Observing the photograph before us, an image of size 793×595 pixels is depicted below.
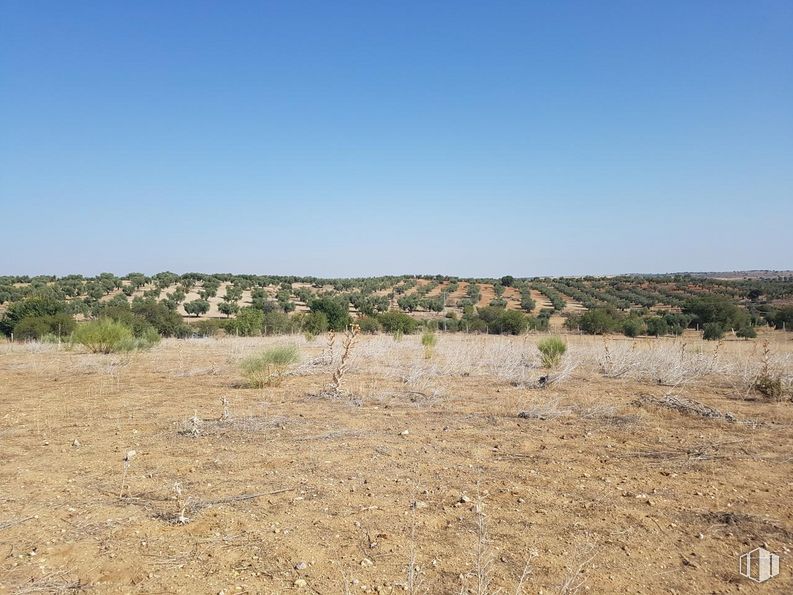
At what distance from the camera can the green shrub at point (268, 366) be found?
9266 millimetres

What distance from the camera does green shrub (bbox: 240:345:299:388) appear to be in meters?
9.27

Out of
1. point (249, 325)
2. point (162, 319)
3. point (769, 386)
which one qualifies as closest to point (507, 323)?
point (249, 325)

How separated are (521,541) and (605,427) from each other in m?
3.57

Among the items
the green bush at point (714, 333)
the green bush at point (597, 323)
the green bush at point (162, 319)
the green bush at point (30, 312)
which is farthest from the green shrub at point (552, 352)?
the green bush at point (30, 312)

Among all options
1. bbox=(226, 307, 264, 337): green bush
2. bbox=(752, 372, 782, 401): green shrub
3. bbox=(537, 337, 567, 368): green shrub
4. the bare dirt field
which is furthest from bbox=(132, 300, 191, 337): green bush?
bbox=(752, 372, 782, 401): green shrub

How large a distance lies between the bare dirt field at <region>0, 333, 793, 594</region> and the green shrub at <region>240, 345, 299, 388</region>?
770 millimetres

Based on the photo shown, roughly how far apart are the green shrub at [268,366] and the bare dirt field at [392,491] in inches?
30.3

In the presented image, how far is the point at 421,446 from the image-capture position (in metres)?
5.40

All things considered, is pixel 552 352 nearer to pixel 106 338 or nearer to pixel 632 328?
pixel 106 338

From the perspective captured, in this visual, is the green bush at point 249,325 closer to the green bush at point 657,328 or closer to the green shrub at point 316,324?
the green shrub at point 316,324

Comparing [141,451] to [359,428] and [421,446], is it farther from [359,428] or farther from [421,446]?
[421,446]

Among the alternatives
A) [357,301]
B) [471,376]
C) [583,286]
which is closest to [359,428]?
[471,376]

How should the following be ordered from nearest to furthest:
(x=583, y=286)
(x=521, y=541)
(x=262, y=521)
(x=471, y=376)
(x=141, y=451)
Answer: (x=521, y=541) < (x=262, y=521) < (x=141, y=451) < (x=471, y=376) < (x=583, y=286)

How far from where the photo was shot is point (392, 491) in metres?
4.09
